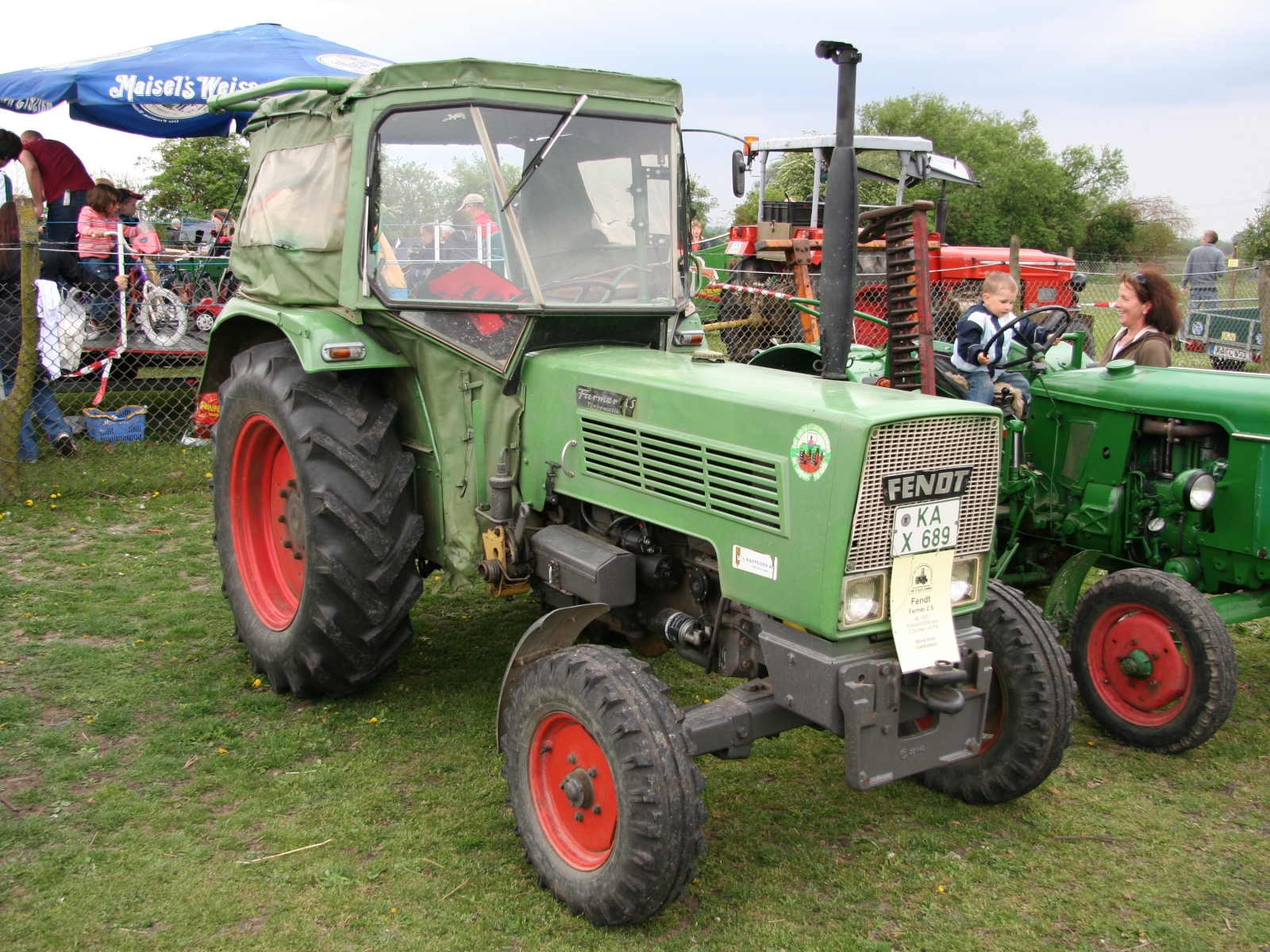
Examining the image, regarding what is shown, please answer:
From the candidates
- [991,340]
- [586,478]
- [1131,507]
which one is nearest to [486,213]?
[586,478]

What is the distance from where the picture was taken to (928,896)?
307 cm

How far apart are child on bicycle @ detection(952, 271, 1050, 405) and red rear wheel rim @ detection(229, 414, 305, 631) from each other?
10.4ft

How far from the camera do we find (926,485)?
2.83 meters

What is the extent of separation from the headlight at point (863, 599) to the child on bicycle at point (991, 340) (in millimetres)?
2454

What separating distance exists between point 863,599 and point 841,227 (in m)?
1.19

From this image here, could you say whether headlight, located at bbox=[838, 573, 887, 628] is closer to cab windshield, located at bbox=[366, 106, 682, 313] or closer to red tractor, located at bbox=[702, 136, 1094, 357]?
cab windshield, located at bbox=[366, 106, 682, 313]

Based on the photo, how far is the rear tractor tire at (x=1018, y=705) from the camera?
340 centimetres

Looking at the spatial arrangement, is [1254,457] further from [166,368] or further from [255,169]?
[166,368]

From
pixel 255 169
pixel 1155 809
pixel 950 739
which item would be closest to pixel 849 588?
pixel 950 739

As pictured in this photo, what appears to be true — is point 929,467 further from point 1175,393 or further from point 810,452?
point 1175,393

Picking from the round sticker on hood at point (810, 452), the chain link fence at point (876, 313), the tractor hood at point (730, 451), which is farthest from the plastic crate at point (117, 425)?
the round sticker on hood at point (810, 452)

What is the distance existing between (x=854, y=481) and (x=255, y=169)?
3241 mm

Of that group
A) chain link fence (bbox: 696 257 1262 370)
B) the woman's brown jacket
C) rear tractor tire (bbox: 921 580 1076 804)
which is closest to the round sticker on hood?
rear tractor tire (bbox: 921 580 1076 804)

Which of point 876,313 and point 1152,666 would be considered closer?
point 1152,666
